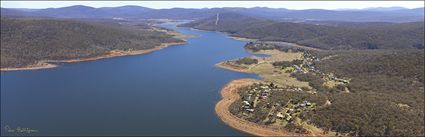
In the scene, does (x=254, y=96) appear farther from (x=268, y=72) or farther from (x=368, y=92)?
(x=268, y=72)

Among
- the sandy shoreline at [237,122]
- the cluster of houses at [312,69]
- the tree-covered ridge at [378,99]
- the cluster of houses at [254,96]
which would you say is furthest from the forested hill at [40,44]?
the tree-covered ridge at [378,99]

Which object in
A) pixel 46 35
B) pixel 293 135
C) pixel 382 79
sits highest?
pixel 46 35

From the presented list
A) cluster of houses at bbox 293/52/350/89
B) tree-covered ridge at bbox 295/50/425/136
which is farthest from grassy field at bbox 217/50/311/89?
cluster of houses at bbox 293/52/350/89

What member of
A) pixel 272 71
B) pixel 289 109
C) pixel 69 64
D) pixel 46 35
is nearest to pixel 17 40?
pixel 46 35

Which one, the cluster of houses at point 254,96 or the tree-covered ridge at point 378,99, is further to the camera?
the cluster of houses at point 254,96

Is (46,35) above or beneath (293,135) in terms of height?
above

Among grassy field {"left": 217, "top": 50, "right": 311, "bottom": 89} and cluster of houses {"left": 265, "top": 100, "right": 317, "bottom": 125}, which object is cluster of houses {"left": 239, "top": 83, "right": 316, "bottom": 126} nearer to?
cluster of houses {"left": 265, "top": 100, "right": 317, "bottom": 125}

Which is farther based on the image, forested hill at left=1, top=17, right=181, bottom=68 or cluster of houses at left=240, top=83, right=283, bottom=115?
forested hill at left=1, top=17, right=181, bottom=68

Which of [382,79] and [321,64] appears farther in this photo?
[321,64]

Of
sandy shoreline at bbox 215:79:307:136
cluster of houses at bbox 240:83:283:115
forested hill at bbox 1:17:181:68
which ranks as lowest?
sandy shoreline at bbox 215:79:307:136

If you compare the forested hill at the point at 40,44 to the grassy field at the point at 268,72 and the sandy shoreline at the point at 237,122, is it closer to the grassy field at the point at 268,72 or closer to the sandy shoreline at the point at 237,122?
the grassy field at the point at 268,72

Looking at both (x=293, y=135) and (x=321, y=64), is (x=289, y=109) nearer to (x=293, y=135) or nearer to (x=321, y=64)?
(x=293, y=135)
